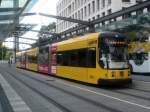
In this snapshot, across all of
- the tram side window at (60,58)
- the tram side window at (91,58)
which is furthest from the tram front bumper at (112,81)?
the tram side window at (60,58)

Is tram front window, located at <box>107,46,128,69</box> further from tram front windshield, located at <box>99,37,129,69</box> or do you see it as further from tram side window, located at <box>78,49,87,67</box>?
tram side window, located at <box>78,49,87,67</box>

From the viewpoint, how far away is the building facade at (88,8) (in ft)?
202

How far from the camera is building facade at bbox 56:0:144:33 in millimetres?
61469

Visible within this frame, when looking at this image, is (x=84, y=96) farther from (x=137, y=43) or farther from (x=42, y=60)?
(x=42, y=60)

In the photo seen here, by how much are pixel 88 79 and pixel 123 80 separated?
A: 104 inches

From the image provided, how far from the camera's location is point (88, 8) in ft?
246

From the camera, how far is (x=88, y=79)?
917 inches

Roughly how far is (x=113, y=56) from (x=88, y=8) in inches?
2136

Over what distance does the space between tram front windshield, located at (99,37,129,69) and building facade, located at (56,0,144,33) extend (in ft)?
127

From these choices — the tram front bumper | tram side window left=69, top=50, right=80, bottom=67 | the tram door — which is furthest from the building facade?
the tram front bumper

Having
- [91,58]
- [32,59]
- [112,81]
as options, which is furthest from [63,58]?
[32,59]

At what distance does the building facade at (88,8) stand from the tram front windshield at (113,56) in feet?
127

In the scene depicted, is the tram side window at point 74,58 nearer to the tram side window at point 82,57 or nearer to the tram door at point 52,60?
the tram side window at point 82,57

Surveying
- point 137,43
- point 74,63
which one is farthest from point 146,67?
point 74,63
